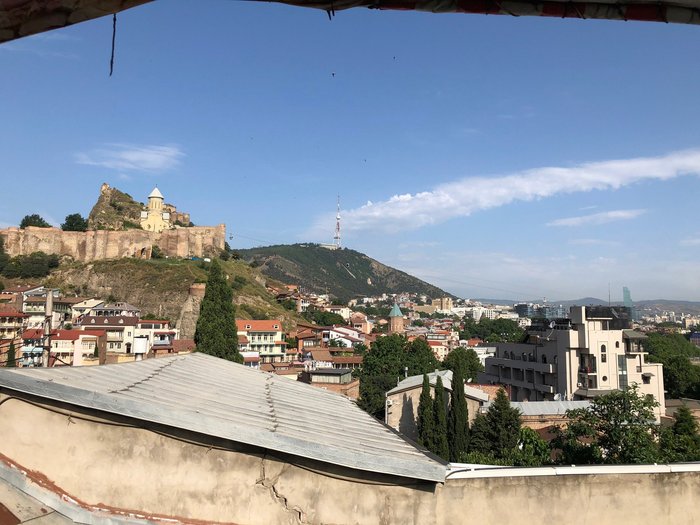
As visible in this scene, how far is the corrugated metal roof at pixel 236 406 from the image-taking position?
3252mm

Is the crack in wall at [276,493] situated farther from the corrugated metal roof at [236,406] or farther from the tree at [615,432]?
the tree at [615,432]

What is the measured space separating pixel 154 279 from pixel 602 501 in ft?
222

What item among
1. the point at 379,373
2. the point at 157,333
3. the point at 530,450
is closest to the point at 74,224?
the point at 157,333

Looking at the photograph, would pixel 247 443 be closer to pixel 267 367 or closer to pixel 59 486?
pixel 59 486

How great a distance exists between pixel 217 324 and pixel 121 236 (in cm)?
5308

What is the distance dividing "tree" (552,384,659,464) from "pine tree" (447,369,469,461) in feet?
33.1

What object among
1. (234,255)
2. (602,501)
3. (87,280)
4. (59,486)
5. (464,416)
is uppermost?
(234,255)

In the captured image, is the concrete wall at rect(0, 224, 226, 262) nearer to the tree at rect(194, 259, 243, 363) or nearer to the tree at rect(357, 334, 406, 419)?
the tree at rect(357, 334, 406, 419)

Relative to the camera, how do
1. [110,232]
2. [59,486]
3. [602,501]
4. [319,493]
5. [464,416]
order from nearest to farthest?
[59,486], [319,493], [602,501], [464,416], [110,232]

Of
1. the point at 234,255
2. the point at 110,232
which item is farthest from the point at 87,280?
the point at 234,255

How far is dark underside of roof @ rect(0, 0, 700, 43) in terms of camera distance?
5.52ft

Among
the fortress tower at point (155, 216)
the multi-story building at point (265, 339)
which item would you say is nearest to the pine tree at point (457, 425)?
the multi-story building at point (265, 339)

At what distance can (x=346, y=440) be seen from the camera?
4156 millimetres

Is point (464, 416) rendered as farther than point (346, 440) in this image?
Yes
